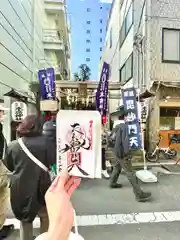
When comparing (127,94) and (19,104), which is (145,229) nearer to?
(127,94)

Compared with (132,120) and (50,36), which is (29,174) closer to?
(132,120)

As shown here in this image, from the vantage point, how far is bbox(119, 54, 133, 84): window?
1659cm

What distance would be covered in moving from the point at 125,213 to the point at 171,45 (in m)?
11.2

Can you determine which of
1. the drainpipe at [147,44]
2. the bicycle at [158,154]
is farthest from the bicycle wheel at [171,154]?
the drainpipe at [147,44]

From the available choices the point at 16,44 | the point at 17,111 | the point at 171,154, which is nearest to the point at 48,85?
the point at 17,111

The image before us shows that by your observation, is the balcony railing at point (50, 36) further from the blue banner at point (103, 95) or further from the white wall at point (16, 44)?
the blue banner at point (103, 95)

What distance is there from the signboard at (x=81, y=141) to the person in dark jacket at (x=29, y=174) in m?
1.58

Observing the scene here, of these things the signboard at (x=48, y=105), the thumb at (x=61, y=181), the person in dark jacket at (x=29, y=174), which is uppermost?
the signboard at (x=48, y=105)

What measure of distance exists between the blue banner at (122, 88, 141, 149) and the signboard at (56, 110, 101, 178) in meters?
5.69

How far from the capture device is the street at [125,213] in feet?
14.5

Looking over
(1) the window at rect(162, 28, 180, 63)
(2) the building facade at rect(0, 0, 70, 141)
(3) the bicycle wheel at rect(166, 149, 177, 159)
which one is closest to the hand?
(2) the building facade at rect(0, 0, 70, 141)

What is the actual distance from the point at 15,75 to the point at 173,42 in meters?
9.24

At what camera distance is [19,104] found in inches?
462

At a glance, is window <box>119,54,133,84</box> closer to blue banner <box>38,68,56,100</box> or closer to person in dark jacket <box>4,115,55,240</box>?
blue banner <box>38,68,56,100</box>
